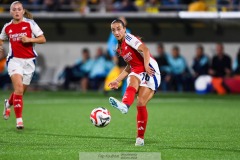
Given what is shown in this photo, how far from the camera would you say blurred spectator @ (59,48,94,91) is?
25094 millimetres

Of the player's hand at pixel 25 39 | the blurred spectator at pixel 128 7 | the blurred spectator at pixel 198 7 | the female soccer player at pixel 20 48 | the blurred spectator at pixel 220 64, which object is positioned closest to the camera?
the player's hand at pixel 25 39

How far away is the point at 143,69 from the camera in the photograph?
1016cm

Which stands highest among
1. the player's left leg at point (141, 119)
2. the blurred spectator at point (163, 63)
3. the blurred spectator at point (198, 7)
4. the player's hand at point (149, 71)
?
the player's hand at point (149, 71)

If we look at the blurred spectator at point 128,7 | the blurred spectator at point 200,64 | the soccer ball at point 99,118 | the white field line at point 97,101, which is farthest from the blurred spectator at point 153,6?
the soccer ball at point 99,118

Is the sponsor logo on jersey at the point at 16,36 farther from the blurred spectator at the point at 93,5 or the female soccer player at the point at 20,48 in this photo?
the blurred spectator at the point at 93,5

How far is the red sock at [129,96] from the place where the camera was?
952 centimetres

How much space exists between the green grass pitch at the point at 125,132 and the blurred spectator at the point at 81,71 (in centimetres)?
423

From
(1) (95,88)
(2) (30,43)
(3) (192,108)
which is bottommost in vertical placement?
(1) (95,88)

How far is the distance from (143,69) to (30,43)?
3.14 m

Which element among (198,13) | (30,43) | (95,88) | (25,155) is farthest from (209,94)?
(25,155)

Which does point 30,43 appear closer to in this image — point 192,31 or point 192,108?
point 192,108

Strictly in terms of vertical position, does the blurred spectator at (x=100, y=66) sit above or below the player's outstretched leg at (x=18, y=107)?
below

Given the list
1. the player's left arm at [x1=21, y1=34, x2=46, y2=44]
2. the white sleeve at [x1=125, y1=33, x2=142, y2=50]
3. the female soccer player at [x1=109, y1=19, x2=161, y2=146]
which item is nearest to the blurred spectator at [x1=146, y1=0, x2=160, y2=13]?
the player's left arm at [x1=21, y1=34, x2=46, y2=44]

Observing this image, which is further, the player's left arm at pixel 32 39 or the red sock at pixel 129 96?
the player's left arm at pixel 32 39
